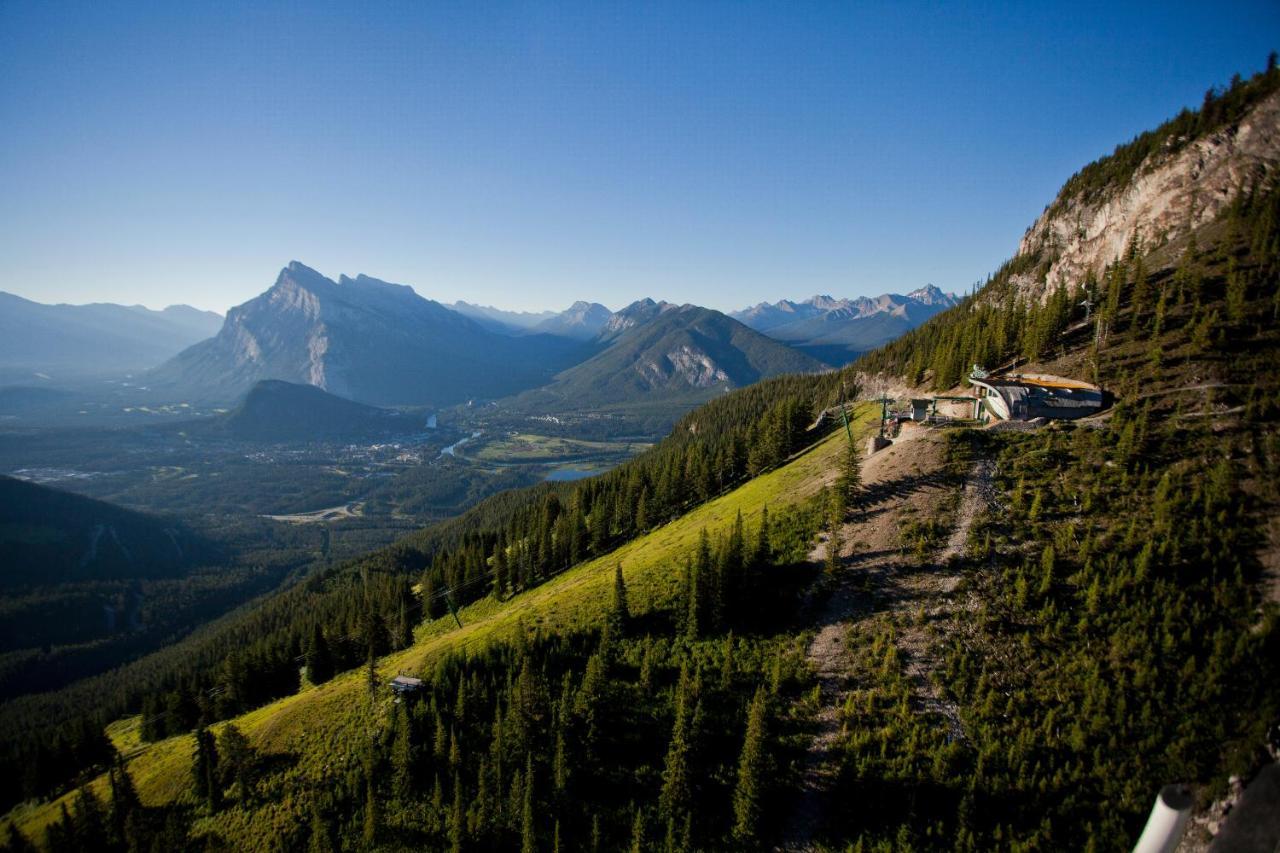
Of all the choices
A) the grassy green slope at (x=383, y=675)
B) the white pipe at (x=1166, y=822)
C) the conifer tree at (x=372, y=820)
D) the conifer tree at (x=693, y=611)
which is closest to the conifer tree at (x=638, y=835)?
the conifer tree at (x=693, y=611)

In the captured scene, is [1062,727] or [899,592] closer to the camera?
[1062,727]

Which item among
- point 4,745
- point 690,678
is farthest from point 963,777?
point 4,745

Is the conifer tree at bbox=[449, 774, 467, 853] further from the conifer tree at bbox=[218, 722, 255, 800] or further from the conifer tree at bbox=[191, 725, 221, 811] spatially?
the conifer tree at bbox=[191, 725, 221, 811]

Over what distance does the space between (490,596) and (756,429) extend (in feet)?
195

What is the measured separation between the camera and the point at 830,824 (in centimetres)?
3475

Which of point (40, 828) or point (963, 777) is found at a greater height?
point (963, 777)

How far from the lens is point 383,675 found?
59.9m

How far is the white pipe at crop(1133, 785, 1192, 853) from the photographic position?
20969 millimetres

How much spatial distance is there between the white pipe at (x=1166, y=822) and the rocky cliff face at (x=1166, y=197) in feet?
259

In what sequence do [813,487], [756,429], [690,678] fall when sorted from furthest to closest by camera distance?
[756,429] → [813,487] → [690,678]

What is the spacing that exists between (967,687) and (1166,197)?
326 ft

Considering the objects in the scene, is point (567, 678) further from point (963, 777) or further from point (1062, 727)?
point (1062, 727)

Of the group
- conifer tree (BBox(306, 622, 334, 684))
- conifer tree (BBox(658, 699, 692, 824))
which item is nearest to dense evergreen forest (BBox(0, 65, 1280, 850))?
conifer tree (BBox(658, 699, 692, 824))

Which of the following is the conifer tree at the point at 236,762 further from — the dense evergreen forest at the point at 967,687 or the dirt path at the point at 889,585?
the dirt path at the point at 889,585
